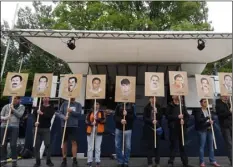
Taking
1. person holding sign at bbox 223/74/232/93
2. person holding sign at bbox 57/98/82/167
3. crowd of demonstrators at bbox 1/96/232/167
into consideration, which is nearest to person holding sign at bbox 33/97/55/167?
crowd of demonstrators at bbox 1/96/232/167

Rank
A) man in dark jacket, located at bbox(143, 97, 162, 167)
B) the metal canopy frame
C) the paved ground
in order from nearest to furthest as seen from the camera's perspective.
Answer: man in dark jacket, located at bbox(143, 97, 162, 167)
the metal canopy frame
the paved ground

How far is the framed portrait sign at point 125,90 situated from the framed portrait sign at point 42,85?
4.78 feet

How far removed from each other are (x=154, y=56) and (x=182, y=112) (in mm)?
2453

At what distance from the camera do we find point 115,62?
27.1ft

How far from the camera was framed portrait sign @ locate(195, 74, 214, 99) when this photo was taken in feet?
18.9

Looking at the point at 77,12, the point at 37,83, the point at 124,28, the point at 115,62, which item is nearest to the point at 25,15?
the point at 77,12

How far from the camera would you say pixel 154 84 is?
586 cm

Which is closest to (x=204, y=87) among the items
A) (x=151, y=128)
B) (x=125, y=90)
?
(x=151, y=128)

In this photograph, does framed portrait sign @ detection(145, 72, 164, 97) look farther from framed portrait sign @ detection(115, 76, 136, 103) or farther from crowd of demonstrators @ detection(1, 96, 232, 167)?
framed portrait sign @ detection(115, 76, 136, 103)

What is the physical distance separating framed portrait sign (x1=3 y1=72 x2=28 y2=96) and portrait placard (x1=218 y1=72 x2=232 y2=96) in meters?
4.15

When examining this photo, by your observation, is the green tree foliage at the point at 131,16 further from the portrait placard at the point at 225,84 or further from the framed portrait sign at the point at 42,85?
the portrait placard at the point at 225,84

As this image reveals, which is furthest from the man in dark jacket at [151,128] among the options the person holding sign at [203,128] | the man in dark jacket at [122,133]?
the person holding sign at [203,128]

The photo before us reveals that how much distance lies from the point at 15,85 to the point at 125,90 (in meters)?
2.32

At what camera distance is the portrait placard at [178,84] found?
572cm
